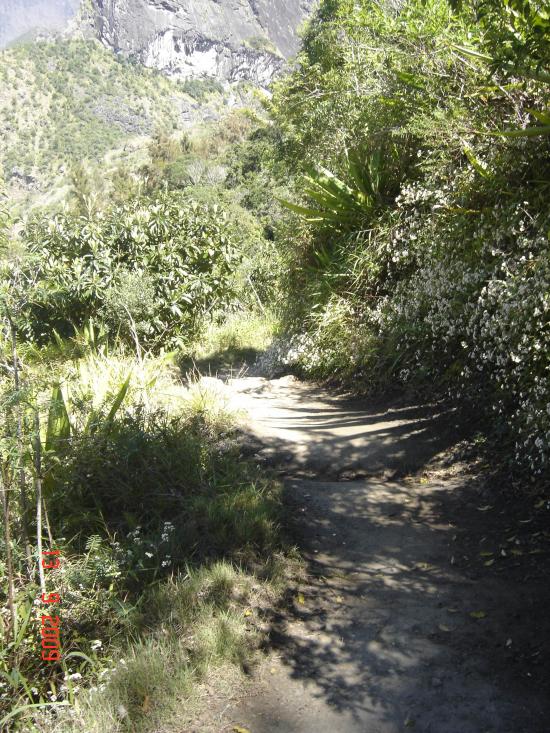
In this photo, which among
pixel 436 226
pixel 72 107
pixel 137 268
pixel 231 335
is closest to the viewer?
pixel 436 226

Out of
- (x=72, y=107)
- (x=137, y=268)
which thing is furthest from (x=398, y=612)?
(x=72, y=107)

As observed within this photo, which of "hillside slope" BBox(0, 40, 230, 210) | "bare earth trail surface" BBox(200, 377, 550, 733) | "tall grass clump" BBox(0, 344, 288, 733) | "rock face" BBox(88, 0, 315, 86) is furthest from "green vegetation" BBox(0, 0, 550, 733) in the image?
"rock face" BBox(88, 0, 315, 86)

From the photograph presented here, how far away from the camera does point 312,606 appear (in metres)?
3.28

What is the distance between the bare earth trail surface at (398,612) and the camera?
8.29 ft

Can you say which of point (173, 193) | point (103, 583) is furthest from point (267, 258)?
point (103, 583)

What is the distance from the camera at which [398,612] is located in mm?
3102

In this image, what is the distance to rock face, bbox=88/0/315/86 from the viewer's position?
138500mm

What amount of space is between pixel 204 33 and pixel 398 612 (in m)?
166

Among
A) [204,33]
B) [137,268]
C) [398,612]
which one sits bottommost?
[398,612]

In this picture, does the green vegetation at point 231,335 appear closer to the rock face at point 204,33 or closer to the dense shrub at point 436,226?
the dense shrub at point 436,226

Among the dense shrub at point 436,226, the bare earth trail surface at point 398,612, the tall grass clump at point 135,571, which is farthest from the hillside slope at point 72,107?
the bare earth trail surface at point 398,612

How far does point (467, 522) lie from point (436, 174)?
140 inches

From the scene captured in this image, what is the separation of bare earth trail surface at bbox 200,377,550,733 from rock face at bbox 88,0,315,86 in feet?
460

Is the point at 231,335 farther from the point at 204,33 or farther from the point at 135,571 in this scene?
the point at 204,33
